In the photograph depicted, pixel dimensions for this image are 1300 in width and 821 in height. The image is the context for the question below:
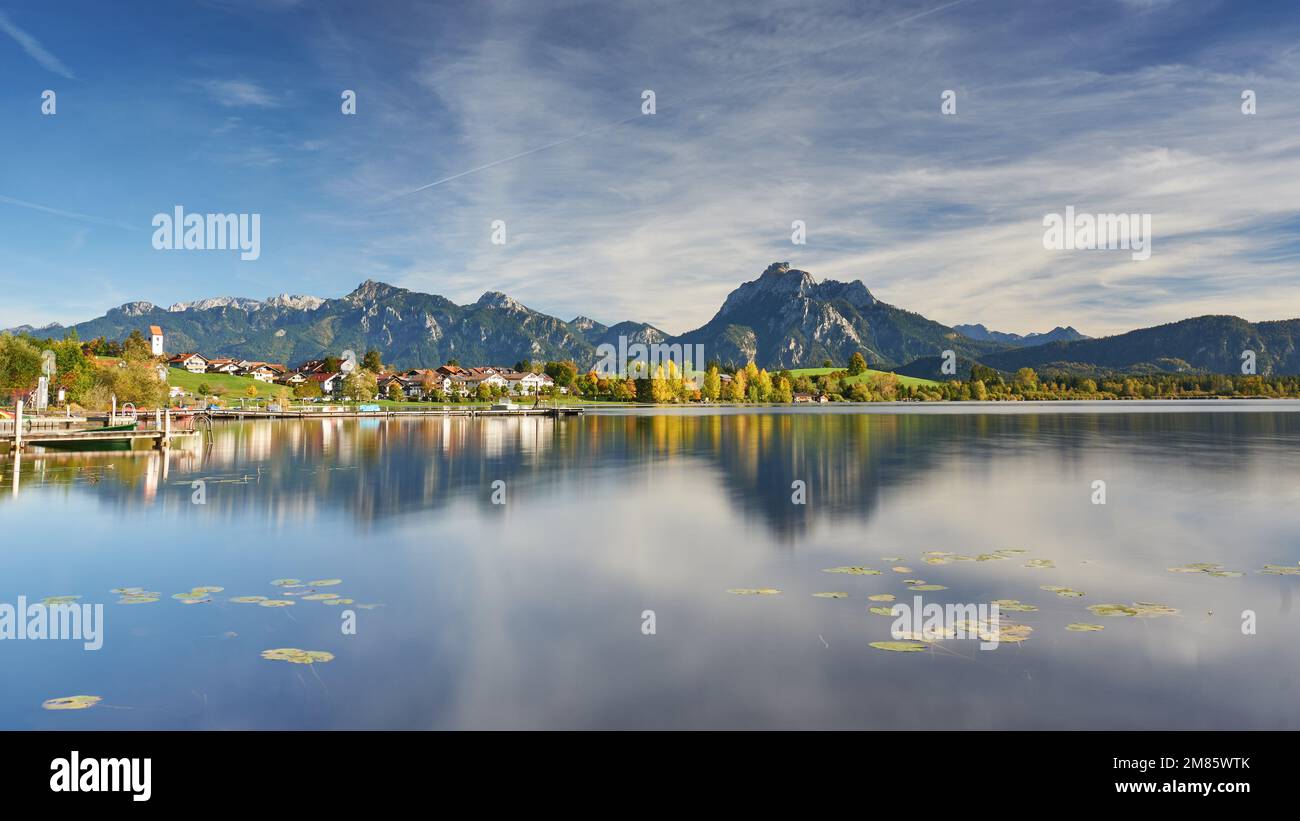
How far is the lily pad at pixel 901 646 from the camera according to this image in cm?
1333

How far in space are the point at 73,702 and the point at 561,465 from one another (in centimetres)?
4083

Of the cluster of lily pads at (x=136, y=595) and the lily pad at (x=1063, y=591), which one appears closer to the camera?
the lily pad at (x=1063, y=591)

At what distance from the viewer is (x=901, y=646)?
13539mm

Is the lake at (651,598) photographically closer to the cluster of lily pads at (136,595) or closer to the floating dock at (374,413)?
the cluster of lily pads at (136,595)

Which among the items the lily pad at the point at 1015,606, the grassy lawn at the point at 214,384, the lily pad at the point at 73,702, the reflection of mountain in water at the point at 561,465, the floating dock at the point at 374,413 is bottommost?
the lily pad at the point at 73,702

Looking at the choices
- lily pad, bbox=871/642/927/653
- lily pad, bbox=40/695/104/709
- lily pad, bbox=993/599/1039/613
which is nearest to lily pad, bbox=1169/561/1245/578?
lily pad, bbox=993/599/1039/613

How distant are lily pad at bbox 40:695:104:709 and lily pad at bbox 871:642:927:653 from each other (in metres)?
13.1

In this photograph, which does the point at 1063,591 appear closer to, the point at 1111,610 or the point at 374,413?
the point at 1111,610

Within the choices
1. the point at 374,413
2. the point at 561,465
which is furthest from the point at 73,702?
the point at 374,413

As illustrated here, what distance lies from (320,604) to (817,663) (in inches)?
444

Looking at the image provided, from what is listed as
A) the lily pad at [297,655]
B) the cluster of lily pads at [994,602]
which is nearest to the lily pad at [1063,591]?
the cluster of lily pads at [994,602]

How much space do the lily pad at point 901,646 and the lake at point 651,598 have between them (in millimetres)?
223
